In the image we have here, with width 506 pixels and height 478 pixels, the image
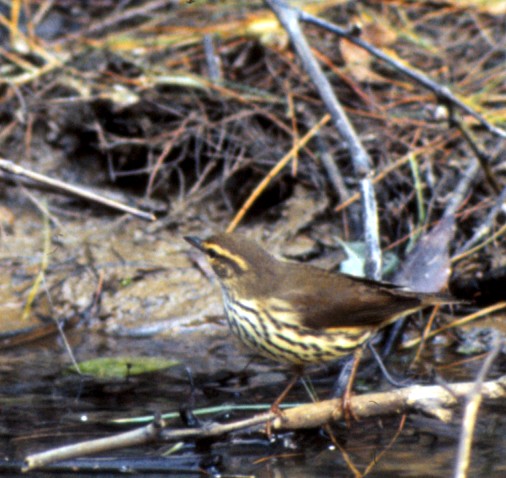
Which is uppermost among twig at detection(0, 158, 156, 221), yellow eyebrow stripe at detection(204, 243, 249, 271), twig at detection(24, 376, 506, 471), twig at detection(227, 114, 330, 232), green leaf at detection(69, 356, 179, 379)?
twig at detection(227, 114, 330, 232)

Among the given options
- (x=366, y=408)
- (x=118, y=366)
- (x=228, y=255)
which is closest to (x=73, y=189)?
(x=228, y=255)

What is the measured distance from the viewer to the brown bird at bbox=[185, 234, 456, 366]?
4410mm

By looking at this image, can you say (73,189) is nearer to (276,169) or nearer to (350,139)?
(350,139)

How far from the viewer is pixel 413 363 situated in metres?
5.35

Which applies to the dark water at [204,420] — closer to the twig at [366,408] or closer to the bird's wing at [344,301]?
the twig at [366,408]

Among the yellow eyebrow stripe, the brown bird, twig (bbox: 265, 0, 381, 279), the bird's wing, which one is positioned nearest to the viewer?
the brown bird

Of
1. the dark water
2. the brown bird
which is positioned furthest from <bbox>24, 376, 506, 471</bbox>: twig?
the brown bird

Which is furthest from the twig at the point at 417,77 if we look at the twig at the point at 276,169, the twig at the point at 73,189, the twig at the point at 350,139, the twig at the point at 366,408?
the twig at the point at 73,189

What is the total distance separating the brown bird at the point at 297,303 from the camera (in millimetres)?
4410

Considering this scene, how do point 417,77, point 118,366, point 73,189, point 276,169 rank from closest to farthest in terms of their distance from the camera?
point 73,189 → point 118,366 → point 417,77 → point 276,169

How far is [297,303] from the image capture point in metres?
4.52

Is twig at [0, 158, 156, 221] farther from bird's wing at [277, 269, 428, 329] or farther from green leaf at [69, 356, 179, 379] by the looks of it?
green leaf at [69, 356, 179, 379]

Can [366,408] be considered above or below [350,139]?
below

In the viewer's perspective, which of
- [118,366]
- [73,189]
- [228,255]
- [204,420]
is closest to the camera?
[73,189]
